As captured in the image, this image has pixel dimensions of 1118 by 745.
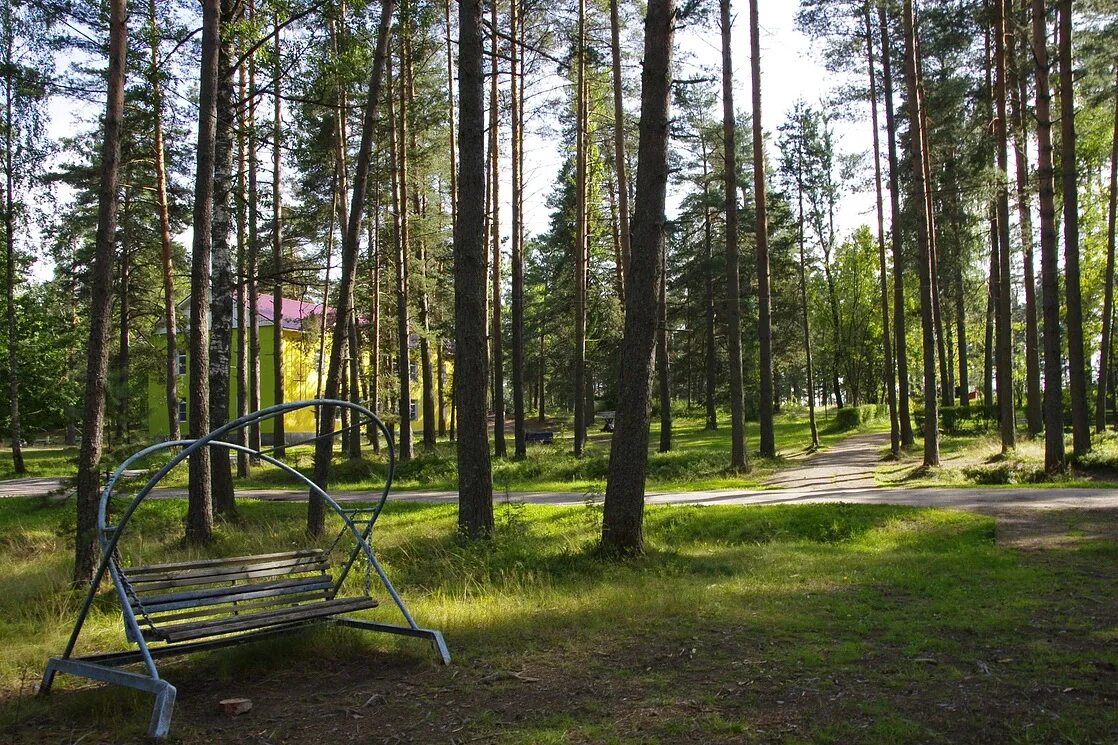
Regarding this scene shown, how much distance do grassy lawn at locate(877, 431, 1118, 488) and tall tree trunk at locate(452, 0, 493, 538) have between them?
422 inches

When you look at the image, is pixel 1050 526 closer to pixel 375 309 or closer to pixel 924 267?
pixel 924 267

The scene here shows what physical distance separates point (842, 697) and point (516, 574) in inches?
175

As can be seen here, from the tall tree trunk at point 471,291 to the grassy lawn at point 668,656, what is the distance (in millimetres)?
704

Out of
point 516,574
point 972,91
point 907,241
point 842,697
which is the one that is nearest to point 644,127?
point 516,574

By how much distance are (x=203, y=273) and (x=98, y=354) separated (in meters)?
2.71

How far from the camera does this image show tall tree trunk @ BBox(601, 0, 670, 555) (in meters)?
8.81

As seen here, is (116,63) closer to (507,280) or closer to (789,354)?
(789,354)

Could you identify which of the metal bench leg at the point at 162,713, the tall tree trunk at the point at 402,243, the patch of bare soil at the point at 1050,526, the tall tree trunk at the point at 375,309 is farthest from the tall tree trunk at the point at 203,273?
the tall tree trunk at the point at 375,309

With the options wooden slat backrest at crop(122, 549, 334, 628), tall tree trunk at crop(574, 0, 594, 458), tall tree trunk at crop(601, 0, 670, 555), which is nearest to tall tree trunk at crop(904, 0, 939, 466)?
tall tree trunk at crop(574, 0, 594, 458)

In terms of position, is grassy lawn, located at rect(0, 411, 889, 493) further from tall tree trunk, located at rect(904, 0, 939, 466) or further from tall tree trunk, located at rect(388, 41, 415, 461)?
tall tree trunk, located at rect(904, 0, 939, 466)

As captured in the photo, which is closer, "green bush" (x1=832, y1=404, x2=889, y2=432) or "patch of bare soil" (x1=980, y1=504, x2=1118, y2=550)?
"patch of bare soil" (x1=980, y1=504, x2=1118, y2=550)

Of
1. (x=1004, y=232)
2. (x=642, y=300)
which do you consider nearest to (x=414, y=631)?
(x=642, y=300)

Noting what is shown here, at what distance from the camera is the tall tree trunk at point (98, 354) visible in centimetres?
849

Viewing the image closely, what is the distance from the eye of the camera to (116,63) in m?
8.96
